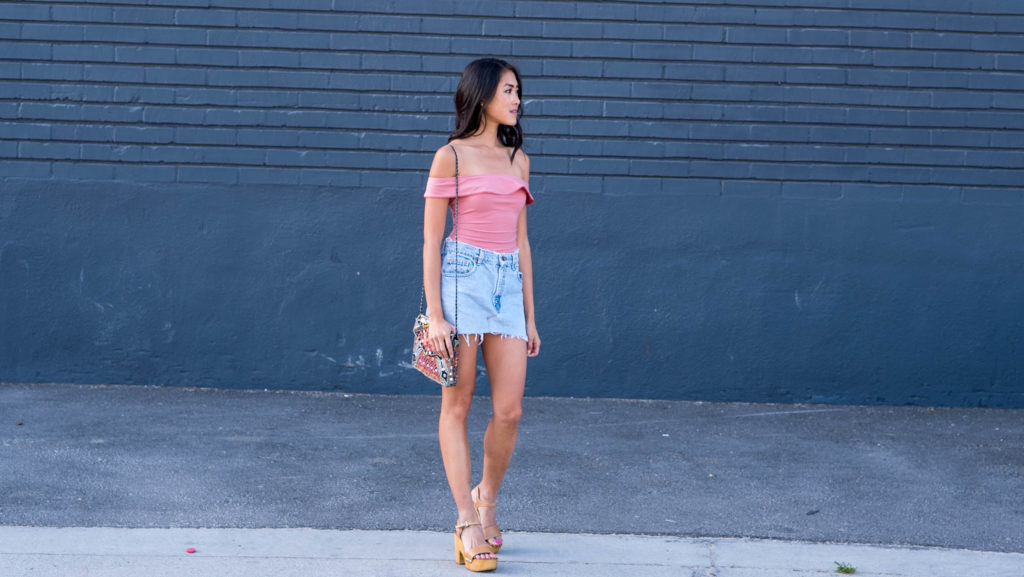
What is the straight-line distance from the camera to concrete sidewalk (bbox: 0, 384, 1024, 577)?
3980 millimetres

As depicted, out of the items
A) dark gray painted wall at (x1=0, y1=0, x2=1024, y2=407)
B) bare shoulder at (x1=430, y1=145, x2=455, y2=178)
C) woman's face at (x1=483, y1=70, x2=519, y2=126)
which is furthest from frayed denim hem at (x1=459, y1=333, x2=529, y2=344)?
dark gray painted wall at (x1=0, y1=0, x2=1024, y2=407)

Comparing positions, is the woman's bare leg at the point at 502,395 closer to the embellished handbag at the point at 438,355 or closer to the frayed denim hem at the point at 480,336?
the frayed denim hem at the point at 480,336

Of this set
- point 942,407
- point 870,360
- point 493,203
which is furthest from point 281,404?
point 942,407

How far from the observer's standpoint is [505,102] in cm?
381

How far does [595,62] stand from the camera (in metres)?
6.63

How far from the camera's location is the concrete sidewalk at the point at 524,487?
13.1 ft

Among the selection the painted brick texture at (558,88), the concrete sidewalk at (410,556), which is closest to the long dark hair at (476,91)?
the concrete sidewalk at (410,556)

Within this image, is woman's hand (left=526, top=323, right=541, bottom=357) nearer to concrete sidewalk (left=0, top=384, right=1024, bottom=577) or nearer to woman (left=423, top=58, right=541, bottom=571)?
woman (left=423, top=58, right=541, bottom=571)

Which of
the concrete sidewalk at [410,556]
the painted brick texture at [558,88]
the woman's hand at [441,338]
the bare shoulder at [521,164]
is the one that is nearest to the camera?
the woman's hand at [441,338]

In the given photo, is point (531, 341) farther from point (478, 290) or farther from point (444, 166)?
point (444, 166)

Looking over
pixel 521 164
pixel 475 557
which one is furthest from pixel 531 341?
pixel 475 557

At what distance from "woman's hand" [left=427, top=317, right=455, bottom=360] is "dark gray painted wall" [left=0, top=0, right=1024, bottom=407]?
297 centimetres

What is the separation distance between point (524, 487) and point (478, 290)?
142 cm

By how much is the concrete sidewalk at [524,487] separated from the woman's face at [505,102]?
5.09 feet
